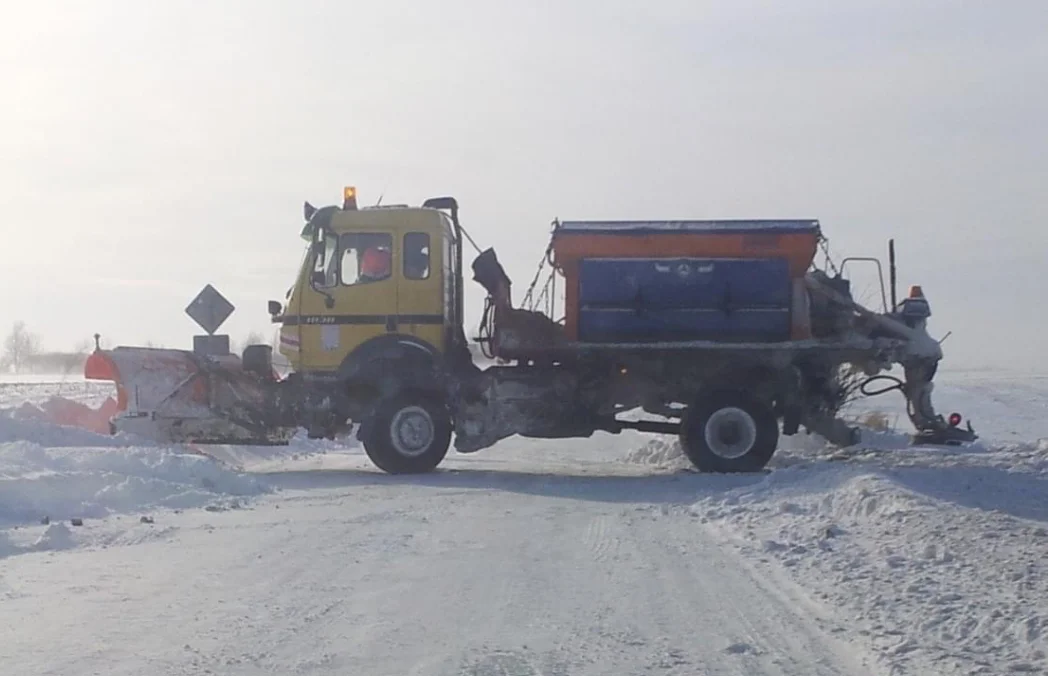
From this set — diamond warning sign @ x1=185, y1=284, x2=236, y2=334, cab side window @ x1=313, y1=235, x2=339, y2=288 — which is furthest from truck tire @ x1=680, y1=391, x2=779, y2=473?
diamond warning sign @ x1=185, y1=284, x2=236, y2=334

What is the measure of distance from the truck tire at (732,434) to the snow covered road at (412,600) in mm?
4355

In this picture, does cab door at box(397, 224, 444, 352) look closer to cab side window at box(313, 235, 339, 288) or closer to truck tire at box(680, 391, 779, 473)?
cab side window at box(313, 235, 339, 288)

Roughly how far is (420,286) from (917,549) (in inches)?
369

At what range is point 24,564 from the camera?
984 cm

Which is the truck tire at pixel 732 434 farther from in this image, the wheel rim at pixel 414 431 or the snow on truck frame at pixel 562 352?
the wheel rim at pixel 414 431

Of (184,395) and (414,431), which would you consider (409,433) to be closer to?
(414,431)

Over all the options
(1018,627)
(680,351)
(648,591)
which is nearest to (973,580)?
(1018,627)

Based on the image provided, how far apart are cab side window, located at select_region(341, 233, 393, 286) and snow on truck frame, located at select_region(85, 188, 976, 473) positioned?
0.8 inches

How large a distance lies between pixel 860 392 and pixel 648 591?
11.1 m

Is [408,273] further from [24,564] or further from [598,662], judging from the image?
[598,662]

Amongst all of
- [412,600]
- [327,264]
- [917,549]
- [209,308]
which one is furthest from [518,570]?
[209,308]

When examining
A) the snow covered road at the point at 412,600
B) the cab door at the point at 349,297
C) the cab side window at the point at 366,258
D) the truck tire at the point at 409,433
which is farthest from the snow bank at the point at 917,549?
the cab side window at the point at 366,258

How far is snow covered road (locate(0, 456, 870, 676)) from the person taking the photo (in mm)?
6945

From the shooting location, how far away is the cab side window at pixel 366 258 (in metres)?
17.8
